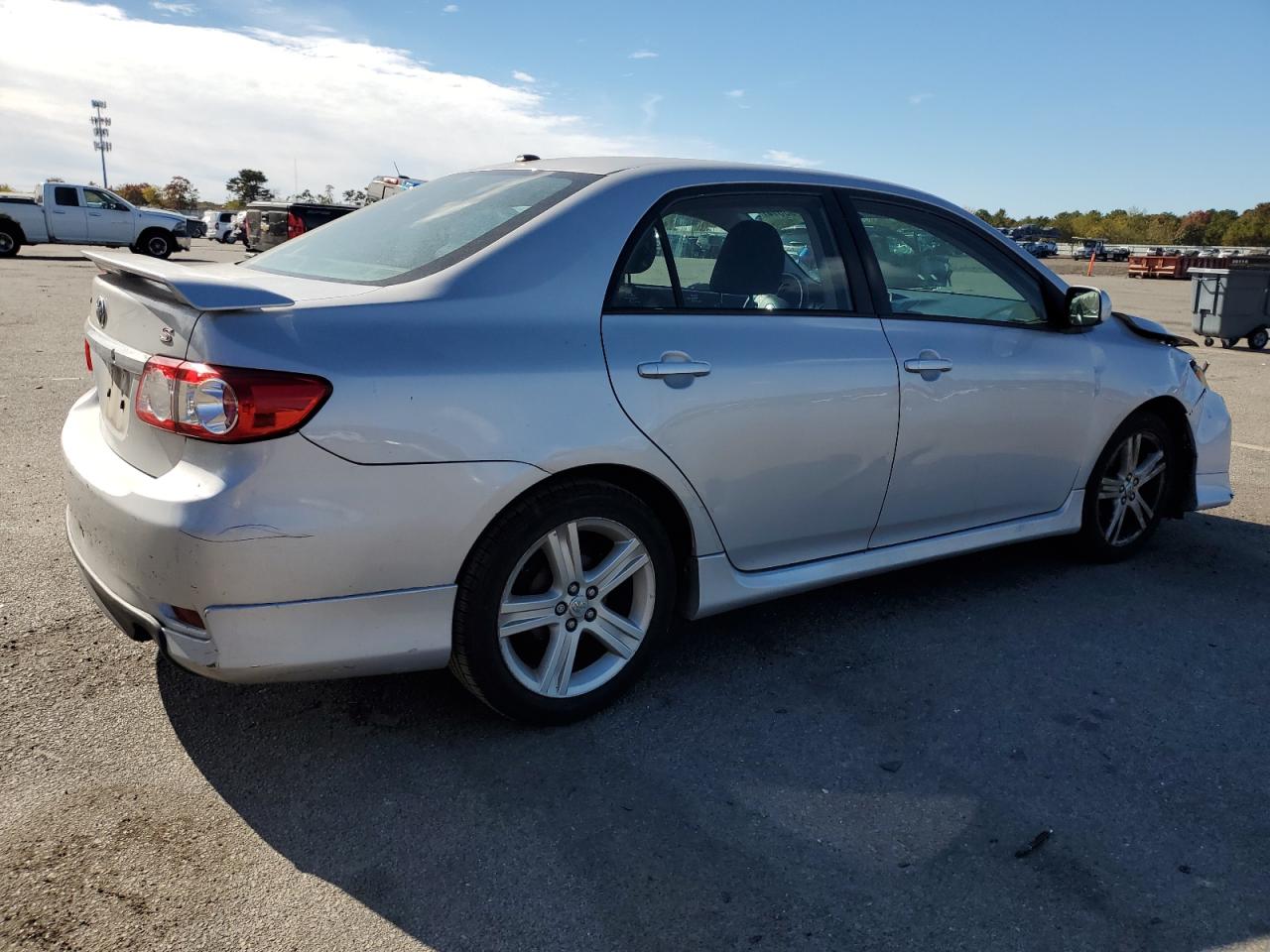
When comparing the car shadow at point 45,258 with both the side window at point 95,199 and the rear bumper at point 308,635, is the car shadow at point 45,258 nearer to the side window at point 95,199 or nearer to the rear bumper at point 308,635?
the side window at point 95,199

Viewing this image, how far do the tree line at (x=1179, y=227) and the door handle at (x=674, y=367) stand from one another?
93.8 m

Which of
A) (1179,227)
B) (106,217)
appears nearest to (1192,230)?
(1179,227)

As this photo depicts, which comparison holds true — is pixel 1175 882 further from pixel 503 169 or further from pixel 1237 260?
pixel 1237 260

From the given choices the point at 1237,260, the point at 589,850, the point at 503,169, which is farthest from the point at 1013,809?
the point at 1237,260

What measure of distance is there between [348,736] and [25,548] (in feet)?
7.18

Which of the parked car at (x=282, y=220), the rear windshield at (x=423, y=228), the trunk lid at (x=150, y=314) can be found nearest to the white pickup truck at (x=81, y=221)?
the parked car at (x=282, y=220)

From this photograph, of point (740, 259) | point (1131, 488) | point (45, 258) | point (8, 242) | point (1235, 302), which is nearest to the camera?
point (740, 259)

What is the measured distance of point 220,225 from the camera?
4844 centimetres

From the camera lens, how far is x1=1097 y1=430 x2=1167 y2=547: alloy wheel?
4645mm

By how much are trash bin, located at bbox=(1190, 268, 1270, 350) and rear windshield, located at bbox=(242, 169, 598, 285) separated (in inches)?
533

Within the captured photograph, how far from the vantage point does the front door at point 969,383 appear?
3.75 meters

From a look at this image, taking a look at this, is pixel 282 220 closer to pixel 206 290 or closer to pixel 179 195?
pixel 206 290

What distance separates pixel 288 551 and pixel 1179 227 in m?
111

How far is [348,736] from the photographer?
3.03 meters
